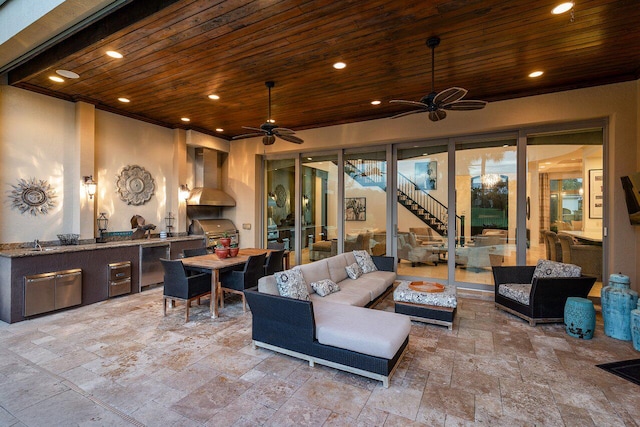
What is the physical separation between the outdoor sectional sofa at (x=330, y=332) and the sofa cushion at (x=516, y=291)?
82.3 inches

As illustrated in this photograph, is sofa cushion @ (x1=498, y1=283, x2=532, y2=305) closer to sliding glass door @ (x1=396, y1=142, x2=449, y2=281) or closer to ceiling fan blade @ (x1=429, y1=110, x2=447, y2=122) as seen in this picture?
sliding glass door @ (x1=396, y1=142, x2=449, y2=281)

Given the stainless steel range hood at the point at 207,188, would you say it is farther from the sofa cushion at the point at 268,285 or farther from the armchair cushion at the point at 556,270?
the armchair cushion at the point at 556,270

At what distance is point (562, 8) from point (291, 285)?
12.5ft

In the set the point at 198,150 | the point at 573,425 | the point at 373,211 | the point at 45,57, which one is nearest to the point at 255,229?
the point at 198,150

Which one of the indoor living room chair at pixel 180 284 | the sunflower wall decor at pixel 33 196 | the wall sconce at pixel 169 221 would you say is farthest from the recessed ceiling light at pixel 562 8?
the sunflower wall decor at pixel 33 196

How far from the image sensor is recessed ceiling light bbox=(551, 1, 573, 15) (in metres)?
2.76

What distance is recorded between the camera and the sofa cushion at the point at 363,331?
2.57m

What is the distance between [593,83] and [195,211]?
7968 millimetres

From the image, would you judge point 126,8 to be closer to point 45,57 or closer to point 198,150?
point 45,57

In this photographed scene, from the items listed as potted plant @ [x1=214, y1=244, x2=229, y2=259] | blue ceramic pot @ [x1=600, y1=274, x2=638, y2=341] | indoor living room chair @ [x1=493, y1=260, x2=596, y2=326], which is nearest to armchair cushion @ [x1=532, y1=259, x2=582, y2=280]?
indoor living room chair @ [x1=493, y1=260, x2=596, y2=326]

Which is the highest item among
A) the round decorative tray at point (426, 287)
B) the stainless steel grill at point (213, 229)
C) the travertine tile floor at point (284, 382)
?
the stainless steel grill at point (213, 229)

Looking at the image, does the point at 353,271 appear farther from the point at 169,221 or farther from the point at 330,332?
the point at 169,221

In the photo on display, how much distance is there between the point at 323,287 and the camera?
397cm

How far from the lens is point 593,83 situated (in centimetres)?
446
